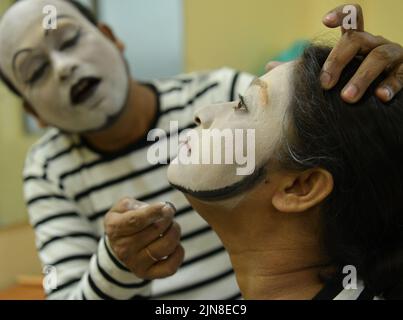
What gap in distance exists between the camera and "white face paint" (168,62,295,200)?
0.61 m

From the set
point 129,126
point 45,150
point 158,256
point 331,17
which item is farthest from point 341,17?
point 45,150

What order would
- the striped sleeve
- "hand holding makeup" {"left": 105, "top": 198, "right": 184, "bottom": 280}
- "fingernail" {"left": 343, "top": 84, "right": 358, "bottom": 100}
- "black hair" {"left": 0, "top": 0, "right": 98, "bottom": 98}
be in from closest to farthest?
"fingernail" {"left": 343, "top": 84, "right": 358, "bottom": 100}
"hand holding makeup" {"left": 105, "top": 198, "right": 184, "bottom": 280}
the striped sleeve
"black hair" {"left": 0, "top": 0, "right": 98, "bottom": 98}

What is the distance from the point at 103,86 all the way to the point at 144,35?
1.09 feet

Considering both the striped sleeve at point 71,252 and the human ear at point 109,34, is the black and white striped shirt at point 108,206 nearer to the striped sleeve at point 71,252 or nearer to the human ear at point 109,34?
the striped sleeve at point 71,252

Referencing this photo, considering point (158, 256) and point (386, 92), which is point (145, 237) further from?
point (386, 92)

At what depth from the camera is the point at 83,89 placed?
88 centimetres

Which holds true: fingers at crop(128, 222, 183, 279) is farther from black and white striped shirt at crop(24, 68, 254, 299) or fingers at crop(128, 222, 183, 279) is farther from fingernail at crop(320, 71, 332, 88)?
fingernail at crop(320, 71, 332, 88)

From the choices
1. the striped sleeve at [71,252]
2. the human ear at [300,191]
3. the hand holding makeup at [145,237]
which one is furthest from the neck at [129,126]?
the human ear at [300,191]

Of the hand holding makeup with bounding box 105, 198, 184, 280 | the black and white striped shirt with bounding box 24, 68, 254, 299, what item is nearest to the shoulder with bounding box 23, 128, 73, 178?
the black and white striped shirt with bounding box 24, 68, 254, 299

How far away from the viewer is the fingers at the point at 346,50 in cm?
58

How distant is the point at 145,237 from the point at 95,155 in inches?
12.8

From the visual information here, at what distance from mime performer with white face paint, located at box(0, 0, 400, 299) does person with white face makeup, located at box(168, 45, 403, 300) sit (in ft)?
0.43

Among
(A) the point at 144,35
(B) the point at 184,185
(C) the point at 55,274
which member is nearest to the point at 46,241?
(C) the point at 55,274
